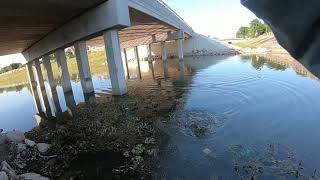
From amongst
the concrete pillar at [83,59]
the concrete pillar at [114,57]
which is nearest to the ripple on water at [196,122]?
the concrete pillar at [114,57]

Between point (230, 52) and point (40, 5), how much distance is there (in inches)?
1834

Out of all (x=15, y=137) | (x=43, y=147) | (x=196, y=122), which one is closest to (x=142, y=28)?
(x=196, y=122)

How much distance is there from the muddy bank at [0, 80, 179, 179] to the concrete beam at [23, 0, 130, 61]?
5910 mm

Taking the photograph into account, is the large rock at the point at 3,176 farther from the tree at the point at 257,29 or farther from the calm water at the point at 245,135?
the tree at the point at 257,29

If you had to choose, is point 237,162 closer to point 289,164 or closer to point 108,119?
point 289,164

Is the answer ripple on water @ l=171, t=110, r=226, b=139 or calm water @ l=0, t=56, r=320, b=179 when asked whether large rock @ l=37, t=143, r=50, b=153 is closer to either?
calm water @ l=0, t=56, r=320, b=179

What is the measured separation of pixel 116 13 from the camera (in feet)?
52.6

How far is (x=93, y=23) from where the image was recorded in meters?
18.0

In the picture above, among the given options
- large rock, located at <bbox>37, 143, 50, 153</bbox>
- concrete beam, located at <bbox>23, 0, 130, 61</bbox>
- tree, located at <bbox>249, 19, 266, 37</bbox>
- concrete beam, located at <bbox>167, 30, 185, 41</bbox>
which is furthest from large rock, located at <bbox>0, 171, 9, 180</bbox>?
Result: tree, located at <bbox>249, 19, 266, 37</bbox>

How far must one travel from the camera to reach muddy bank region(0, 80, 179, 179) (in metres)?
7.64

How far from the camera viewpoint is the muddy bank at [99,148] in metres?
7.64

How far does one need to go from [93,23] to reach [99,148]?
11.2 meters

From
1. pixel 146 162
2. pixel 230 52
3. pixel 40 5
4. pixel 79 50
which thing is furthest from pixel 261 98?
pixel 230 52

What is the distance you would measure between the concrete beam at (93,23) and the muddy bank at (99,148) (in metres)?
5.91
